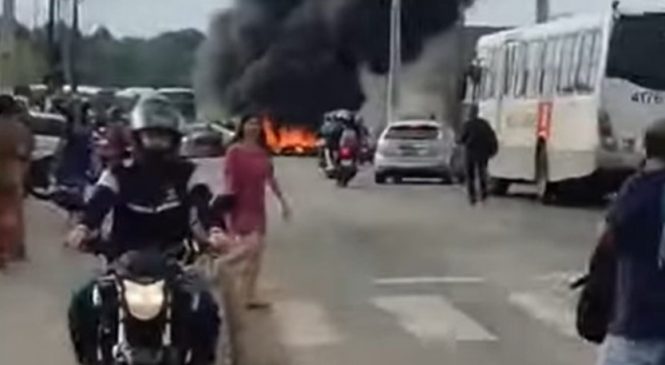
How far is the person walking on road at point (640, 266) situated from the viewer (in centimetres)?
707

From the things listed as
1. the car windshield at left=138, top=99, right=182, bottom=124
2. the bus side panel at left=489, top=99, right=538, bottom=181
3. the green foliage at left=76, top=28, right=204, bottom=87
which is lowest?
the green foliage at left=76, top=28, right=204, bottom=87

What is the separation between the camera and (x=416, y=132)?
4466 cm

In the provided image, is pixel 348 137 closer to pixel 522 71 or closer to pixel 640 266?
pixel 522 71

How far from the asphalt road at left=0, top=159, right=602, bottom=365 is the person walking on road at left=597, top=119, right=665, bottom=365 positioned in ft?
20.0

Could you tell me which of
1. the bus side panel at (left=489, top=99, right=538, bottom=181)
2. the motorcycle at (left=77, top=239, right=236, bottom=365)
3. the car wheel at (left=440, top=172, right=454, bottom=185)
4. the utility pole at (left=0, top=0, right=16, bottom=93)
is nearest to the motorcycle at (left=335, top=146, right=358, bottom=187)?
the car wheel at (left=440, top=172, right=454, bottom=185)

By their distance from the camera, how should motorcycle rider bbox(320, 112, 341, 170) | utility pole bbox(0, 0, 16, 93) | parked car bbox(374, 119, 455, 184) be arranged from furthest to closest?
utility pole bbox(0, 0, 16, 93) → motorcycle rider bbox(320, 112, 341, 170) → parked car bbox(374, 119, 455, 184)

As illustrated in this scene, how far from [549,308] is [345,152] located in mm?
27129

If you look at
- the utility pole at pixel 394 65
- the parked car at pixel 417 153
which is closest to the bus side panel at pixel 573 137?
the parked car at pixel 417 153

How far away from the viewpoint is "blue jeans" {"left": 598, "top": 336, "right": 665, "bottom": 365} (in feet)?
23.4

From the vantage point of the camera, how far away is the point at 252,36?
285ft

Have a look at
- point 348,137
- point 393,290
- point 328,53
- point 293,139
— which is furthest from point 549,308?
Result: point 293,139

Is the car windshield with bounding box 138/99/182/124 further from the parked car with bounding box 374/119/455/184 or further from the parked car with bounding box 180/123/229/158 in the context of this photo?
the parked car with bounding box 374/119/455/184

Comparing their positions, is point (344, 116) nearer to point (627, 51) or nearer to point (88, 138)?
point (627, 51)

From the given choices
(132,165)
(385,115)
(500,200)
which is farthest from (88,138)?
(385,115)
